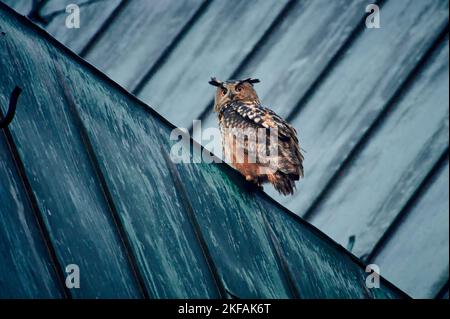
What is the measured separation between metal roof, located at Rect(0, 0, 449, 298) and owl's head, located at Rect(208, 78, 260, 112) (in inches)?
20.6

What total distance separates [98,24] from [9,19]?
5.04m

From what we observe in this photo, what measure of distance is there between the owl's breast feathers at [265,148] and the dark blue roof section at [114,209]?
56.0 inches

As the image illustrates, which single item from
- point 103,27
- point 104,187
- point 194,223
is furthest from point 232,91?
point 104,187

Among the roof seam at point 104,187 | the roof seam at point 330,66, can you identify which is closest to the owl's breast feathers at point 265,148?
the roof seam at point 330,66

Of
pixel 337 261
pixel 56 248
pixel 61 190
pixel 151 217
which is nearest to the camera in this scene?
pixel 56 248

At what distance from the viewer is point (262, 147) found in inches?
252

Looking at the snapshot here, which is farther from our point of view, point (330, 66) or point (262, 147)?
point (330, 66)

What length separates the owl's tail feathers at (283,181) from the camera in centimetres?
Answer: 634

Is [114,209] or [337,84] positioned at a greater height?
[337,84]

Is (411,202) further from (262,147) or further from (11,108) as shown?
(11,108)

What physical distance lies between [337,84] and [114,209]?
16.0ft
